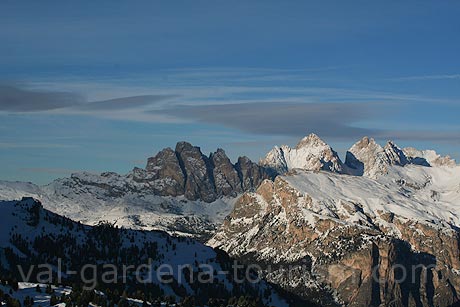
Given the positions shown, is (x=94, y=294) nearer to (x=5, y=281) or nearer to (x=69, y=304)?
(x=69, y=304)

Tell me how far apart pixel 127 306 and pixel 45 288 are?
69.1ft

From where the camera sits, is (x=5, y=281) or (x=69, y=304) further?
(x=5, y=281)

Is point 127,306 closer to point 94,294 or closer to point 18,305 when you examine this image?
point 94,294

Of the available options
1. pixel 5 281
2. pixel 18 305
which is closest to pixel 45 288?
pixel 5 281

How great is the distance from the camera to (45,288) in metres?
199

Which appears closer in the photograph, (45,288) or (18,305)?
(18,305)

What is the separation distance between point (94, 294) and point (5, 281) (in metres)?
24.5

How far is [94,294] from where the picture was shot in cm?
19150

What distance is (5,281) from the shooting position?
19938cm

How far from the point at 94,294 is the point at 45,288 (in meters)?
15.3

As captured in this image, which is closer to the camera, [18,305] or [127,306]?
[18,305]

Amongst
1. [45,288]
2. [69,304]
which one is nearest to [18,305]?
[69,304]

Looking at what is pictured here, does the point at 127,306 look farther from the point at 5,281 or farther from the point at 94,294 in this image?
the point at 5,281

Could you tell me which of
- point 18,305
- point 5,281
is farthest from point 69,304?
point 5,281
